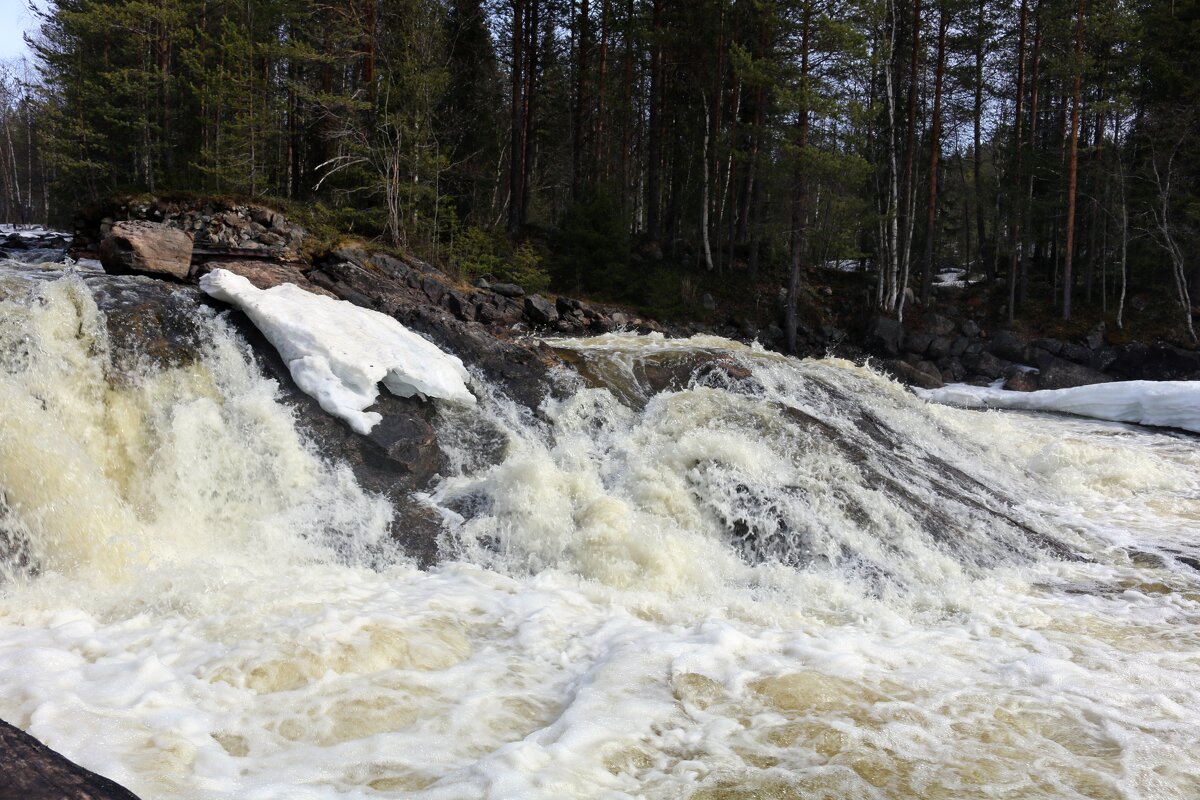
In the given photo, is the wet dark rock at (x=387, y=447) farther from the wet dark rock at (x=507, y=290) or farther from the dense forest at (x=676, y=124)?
the wet dark rock at (x=507, y=290)

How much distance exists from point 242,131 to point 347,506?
13.8 meters

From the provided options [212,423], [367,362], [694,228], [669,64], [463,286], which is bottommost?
[212,423]

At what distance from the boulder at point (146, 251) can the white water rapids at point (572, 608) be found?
1846 millimetres

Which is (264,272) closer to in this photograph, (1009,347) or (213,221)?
(213,221)

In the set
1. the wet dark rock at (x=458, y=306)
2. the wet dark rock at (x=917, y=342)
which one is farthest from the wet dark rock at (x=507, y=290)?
the wet dark rock at (x=917, y=342)

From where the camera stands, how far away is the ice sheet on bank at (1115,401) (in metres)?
13.7

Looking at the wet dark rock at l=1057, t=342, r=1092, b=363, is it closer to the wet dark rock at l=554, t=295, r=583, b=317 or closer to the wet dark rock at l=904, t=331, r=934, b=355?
the wet dark rock at l=904, t=331, r=934, b=355

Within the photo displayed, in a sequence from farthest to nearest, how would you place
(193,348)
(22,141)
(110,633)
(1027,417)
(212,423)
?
1. (22,141)
2. (1027,417)
3. (193,348)
4. (212,423)
5. (110,633)

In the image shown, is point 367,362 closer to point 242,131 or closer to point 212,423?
point 212,423

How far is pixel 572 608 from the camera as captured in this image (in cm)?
521

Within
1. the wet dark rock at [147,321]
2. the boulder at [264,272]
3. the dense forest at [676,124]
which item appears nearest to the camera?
the wet dark rock at [147,321]

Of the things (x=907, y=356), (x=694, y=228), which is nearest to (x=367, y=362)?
(x=907, y=356)

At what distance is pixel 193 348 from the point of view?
6.84 metres

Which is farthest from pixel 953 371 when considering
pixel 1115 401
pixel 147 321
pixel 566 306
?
pixel 147 321
